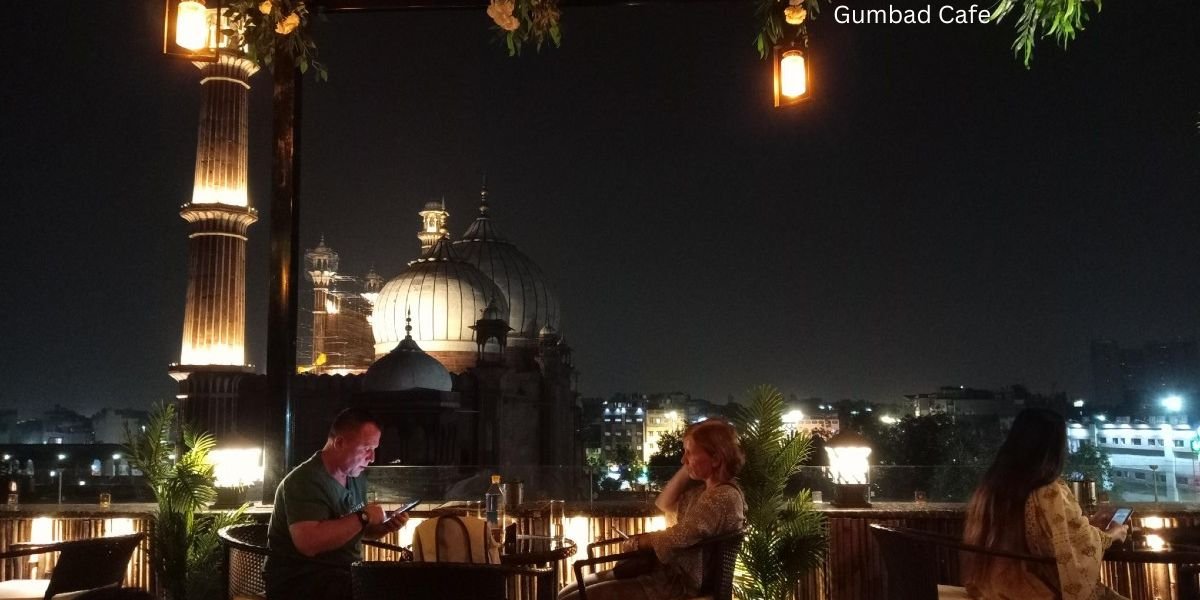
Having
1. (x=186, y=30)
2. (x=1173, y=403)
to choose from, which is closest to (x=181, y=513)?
(x=186, y=30)

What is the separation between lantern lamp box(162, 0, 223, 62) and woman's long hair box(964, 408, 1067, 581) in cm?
447

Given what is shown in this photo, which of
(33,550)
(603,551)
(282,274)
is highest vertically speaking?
(282,274)

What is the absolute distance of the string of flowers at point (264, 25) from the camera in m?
4.73

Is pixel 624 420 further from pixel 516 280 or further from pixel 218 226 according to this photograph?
pixel 218 226

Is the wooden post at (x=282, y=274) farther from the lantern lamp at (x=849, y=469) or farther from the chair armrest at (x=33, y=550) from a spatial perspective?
the lantern lamp at (x=849, y=469)

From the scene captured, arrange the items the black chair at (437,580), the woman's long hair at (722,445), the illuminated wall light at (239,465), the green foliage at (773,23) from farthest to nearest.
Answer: the illuminated wall light at (239,465) < the green foliage at (773,23) < the woman's long hair at (722,445) < the black chair at (437,580)

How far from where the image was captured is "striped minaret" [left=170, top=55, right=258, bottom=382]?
23.1m

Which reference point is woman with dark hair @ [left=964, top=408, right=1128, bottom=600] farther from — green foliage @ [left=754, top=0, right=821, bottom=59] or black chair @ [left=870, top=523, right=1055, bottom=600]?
green foliage @ [left=754, top=0, right=821, bottom=59]

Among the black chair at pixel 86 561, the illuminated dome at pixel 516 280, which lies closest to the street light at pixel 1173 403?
the illuminated dome at pixel 516 280

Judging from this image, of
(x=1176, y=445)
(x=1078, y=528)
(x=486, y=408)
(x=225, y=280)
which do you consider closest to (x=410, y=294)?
(x=486, y=408)

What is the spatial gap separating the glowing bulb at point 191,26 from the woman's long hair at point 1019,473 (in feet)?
15.0

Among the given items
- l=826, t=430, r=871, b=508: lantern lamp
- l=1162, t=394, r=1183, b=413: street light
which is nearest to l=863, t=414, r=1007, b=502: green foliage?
l=1162, t=394, r=1183, b=413: street light

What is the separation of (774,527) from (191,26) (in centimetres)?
429

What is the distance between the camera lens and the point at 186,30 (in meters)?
5.08
